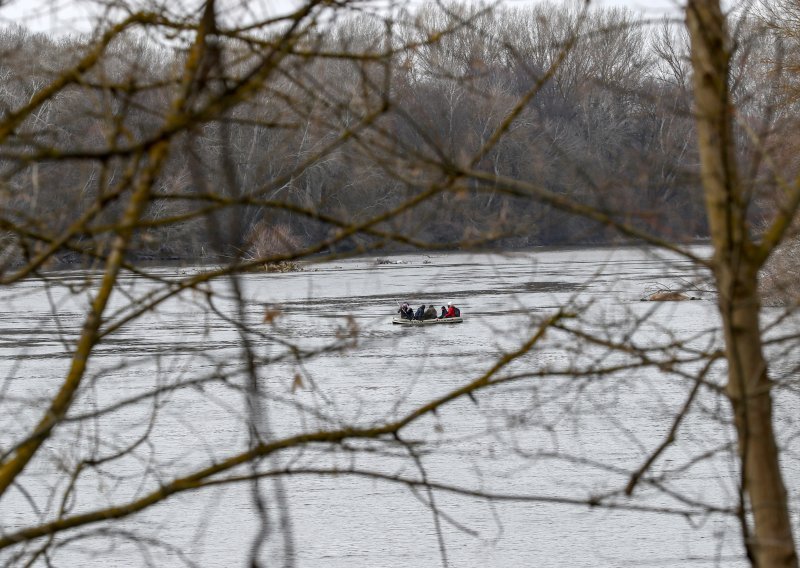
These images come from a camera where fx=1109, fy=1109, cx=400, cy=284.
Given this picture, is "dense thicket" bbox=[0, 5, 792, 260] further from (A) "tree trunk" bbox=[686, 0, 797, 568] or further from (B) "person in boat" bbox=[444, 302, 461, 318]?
(B) "person in boat" bbox=[444, 302, 461, 318]

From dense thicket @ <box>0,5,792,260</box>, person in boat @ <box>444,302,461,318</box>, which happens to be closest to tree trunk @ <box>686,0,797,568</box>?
dense thicket @ <box>0,5,792,260</box>

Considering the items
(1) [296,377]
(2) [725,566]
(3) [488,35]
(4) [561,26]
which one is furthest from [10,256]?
(2) [725,566]

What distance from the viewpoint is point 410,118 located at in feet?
7.63

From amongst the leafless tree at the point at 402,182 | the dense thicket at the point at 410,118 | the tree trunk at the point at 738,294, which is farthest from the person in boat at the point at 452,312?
the tree trunk at the point at 738,294

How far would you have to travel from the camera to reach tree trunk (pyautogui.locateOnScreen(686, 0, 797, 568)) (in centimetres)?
219

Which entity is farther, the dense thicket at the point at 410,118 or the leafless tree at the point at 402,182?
the dense thicket at the point at 410,118

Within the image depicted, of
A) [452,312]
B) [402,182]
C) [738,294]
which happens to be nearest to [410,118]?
[402,182]

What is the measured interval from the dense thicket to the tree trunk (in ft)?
Result: 0.52

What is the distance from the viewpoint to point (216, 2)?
230cm

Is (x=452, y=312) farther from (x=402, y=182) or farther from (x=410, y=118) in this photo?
(x=410, y=118)

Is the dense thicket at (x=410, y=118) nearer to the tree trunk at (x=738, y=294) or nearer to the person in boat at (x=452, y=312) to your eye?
the tree trunk at (x=738, y=294)

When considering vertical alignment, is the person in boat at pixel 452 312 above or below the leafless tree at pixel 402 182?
above

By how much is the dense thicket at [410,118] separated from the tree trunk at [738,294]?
6.2 inches

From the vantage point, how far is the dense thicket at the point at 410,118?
2416 millimetres
